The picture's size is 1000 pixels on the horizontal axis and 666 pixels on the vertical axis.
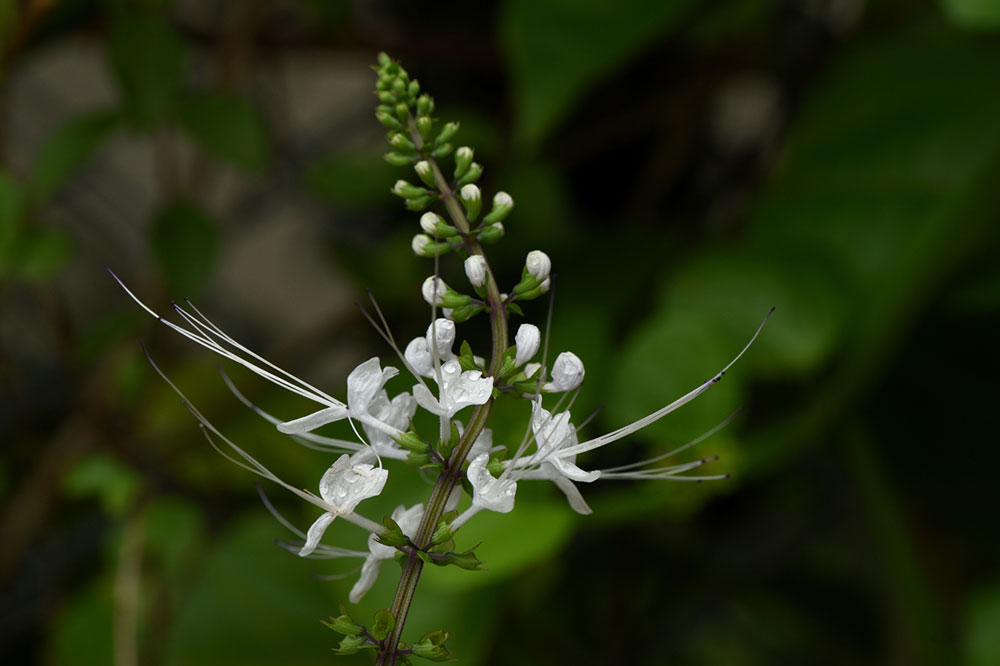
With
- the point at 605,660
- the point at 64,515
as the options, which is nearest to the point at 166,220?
the point at 64,515

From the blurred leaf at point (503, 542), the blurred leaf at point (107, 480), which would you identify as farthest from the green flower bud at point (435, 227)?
the blurred leaf at point (107, 480)

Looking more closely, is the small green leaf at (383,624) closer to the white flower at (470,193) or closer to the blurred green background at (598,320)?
the white flower at (470,193)

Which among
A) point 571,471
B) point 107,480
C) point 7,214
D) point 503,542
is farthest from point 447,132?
point 107,480

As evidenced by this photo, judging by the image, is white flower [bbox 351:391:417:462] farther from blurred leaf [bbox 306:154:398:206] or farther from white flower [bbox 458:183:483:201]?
blurred leaf [bbox 306:154:398:206]

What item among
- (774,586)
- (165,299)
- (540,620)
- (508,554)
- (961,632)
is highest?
(508,554)

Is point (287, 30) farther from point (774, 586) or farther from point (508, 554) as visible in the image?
point (774, 586)

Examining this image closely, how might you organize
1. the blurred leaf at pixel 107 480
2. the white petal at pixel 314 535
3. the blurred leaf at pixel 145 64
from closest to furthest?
the white petal at pixel 314 535 < the blurred leaf at pixel 145 64 < the blurred leaf at pixel 107 480
